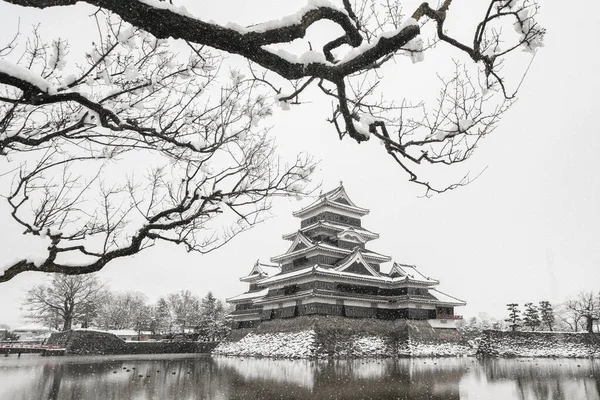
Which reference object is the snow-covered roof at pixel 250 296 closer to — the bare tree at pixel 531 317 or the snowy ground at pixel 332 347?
the snowy ground at pixel 332 347

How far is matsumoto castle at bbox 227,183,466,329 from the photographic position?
25062mm

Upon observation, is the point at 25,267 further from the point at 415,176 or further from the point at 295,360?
the point at 295,360

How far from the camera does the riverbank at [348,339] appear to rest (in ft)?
73.4

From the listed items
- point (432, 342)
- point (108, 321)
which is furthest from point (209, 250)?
point (108, 321)

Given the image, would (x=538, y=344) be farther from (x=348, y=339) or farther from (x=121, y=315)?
(x=121, y=315)

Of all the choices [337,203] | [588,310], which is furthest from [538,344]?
[337,203]

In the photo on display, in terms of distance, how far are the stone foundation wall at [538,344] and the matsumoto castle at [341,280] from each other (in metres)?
2.87

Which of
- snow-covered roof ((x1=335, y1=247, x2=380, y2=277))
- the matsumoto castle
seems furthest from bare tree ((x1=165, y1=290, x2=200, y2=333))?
snow-covered roof ((x1=335, y1=247, x2=380, y2=277))

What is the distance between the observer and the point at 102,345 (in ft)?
98.5

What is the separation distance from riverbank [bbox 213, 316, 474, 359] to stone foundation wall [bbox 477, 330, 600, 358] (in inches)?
68.0

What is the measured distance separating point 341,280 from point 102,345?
20343 mm

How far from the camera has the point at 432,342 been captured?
25.6 meters

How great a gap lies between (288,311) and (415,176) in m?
22.8

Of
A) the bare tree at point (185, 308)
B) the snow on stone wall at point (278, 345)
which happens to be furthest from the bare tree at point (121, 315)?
the snow on stone wall at point (278, 345)
